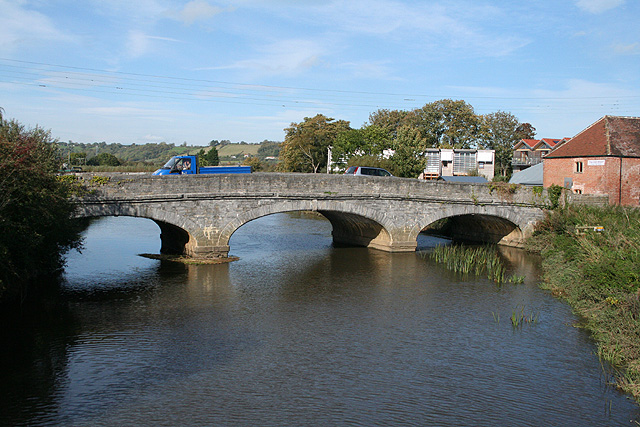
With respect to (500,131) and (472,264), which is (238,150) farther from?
(472,264)

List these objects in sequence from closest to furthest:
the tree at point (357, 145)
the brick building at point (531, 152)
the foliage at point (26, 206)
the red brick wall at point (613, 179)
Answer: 1. the foliage at point (26, 206)
2. the red brick wall at point (613, 179)
3. the tree at point (357, 145)
4. the brick building at point (531, 152)

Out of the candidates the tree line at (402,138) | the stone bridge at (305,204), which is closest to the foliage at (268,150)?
the tree line at (402,138)

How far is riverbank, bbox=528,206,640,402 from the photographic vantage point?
45.0 feet

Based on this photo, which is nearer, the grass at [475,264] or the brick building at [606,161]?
the grass at [475,264]

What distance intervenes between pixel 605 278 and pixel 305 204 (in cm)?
1299

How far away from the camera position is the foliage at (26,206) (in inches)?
568

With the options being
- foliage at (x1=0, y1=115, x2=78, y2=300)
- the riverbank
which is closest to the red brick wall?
the riverbank

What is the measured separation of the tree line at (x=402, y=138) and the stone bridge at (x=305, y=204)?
17.3m

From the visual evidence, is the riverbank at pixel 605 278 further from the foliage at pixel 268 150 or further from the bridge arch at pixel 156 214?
the foliage at pixel 268 150

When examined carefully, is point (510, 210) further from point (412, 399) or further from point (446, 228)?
point (412, 399)

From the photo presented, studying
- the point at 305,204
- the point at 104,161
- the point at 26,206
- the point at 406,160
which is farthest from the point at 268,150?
the point at 26,206

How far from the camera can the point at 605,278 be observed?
1656 centimetres

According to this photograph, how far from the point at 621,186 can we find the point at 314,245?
1786cm

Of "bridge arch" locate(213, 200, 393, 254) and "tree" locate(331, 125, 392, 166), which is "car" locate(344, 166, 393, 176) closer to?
"bridge arch" locate(213, 200, 393, 254)
